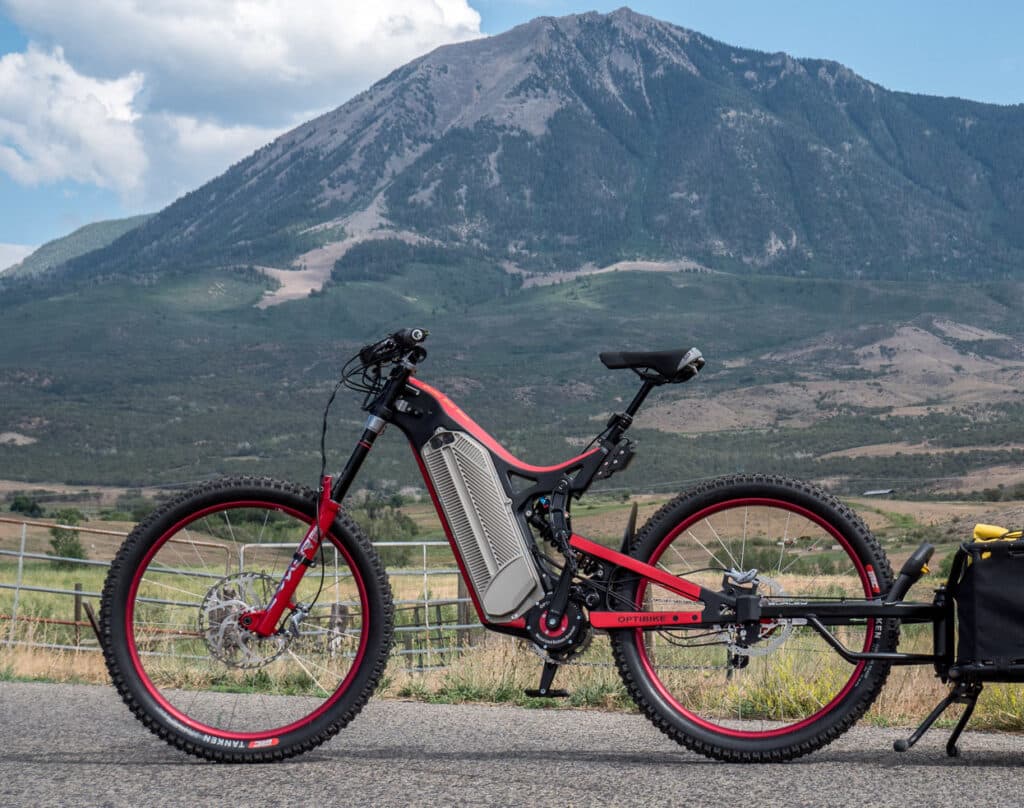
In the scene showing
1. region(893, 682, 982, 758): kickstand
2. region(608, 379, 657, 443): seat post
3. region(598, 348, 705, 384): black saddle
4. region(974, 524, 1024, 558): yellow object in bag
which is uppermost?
region(598, 348, 705, 384): black saddle

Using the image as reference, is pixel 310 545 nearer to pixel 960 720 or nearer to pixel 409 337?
pixel 409 337

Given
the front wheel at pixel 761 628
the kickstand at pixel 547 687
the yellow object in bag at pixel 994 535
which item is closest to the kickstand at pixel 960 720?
the front wheel at pixel 761 628

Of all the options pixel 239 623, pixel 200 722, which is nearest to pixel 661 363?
pixel 239 623

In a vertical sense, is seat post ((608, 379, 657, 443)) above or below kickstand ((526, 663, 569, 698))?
above

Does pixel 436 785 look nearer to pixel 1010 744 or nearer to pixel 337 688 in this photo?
pixel 337 688

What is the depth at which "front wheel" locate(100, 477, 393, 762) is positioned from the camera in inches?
182

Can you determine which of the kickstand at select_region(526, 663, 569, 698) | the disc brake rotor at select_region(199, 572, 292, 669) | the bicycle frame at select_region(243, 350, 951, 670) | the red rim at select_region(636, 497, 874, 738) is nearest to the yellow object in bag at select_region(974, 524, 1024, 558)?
the bicycle frame at select_region(243, 350, 951, 670)

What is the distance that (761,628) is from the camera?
4.78m

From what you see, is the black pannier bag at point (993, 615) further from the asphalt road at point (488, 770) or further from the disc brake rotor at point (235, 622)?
the disc brake rotor at point (235, 622)

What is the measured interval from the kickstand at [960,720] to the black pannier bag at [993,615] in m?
0.06

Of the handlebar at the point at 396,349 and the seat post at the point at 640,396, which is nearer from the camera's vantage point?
the seat post at the point at 640,396

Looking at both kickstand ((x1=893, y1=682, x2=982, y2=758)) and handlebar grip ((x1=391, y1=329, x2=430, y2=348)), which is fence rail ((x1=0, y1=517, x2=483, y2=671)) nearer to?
handlebar grip ((x1=391, y1=329, x2=430, y2=348))

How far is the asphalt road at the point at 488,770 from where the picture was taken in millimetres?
3854

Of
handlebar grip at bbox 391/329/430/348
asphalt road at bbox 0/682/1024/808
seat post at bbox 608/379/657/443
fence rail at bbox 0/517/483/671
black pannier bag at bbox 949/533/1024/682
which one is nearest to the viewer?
asphalt road at bbox 0/682/1024/808
